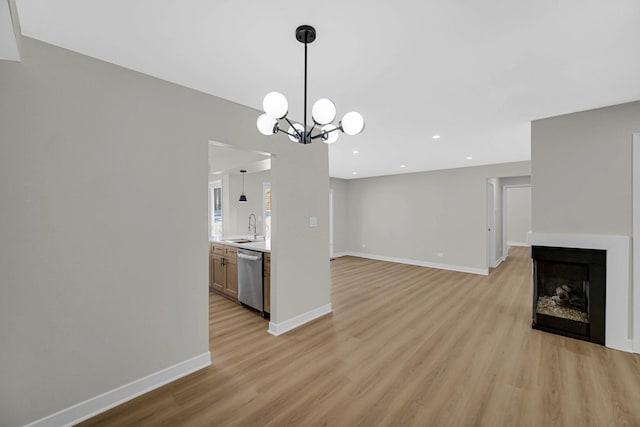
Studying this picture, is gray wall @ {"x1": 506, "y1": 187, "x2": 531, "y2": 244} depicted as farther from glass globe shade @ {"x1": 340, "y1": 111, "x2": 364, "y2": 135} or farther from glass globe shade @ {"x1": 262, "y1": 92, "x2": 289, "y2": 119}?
glass globe shade @ {"x1": 262, "y1": 92, "x2": 289, "y2": 119}

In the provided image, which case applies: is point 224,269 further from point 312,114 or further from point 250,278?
point 312,114

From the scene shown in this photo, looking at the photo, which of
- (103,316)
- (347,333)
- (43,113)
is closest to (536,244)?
(347,333)

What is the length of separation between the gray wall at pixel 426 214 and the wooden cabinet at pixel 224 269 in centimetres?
486

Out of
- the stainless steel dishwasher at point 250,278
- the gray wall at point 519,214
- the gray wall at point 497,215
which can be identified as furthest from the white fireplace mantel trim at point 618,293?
the gray wall at point 519,214

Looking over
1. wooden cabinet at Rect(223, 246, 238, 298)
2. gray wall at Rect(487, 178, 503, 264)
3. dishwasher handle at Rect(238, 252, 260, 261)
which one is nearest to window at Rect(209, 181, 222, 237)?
wooden cabinet at Rect(223, 246, 238, 298)

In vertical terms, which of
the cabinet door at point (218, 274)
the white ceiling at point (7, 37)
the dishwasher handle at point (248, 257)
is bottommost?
the cabinet door at point (218, 274)

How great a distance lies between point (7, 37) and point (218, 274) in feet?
12.1

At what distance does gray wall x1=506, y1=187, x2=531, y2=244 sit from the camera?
10.1 meters

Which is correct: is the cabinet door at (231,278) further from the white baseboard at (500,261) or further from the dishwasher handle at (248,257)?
the white baseboard at (500,261)

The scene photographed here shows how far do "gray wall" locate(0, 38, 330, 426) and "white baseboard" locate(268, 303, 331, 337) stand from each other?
2.68 feet

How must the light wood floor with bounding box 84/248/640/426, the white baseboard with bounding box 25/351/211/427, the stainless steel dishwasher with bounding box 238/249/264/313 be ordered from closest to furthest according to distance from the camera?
the white baseboard with bounding box 25/351/211/427, the light wood floor with bounding box 84/248/640/426, the stainless steel dishwasher with bounding box 238/249/264/313

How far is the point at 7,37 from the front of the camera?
134 cm

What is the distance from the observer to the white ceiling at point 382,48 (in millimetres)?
1449

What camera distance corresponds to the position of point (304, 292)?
131 inches
